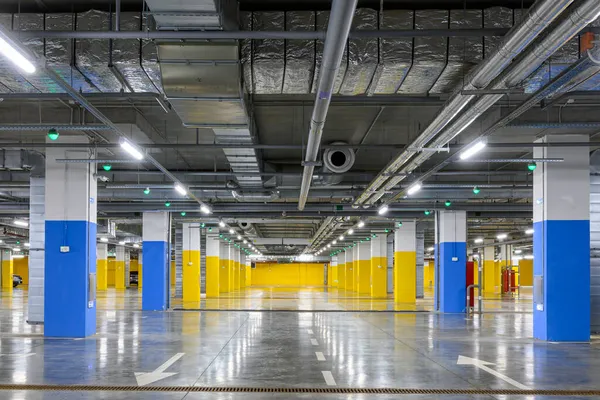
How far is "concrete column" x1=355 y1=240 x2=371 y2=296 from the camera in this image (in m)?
44.3

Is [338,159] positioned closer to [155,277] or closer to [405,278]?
[155,277]

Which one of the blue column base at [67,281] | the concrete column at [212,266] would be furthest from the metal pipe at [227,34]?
the concrete column at [212,266]

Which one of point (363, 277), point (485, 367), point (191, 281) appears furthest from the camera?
point (363, 277)

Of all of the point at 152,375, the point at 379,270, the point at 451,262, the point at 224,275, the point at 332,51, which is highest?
the point at 332,51

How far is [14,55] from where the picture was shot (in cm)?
612

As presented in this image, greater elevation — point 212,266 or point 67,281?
point 67,281

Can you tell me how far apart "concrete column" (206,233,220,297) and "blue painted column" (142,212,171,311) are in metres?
11.2

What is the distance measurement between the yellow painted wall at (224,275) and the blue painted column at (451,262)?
22.1m

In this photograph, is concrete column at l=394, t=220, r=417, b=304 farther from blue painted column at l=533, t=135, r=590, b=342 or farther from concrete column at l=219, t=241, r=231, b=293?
blue painted column at l=533, t=135, r=590, b=342

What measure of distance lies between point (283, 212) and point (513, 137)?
10.9 meters

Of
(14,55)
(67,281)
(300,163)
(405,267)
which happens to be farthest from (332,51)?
(405,267)

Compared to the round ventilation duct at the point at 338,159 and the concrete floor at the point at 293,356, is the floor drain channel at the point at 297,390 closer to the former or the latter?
the concrete floor at the point at 293,356

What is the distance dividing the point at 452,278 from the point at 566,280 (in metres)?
9.95

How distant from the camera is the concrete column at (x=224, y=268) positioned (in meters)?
44.1
